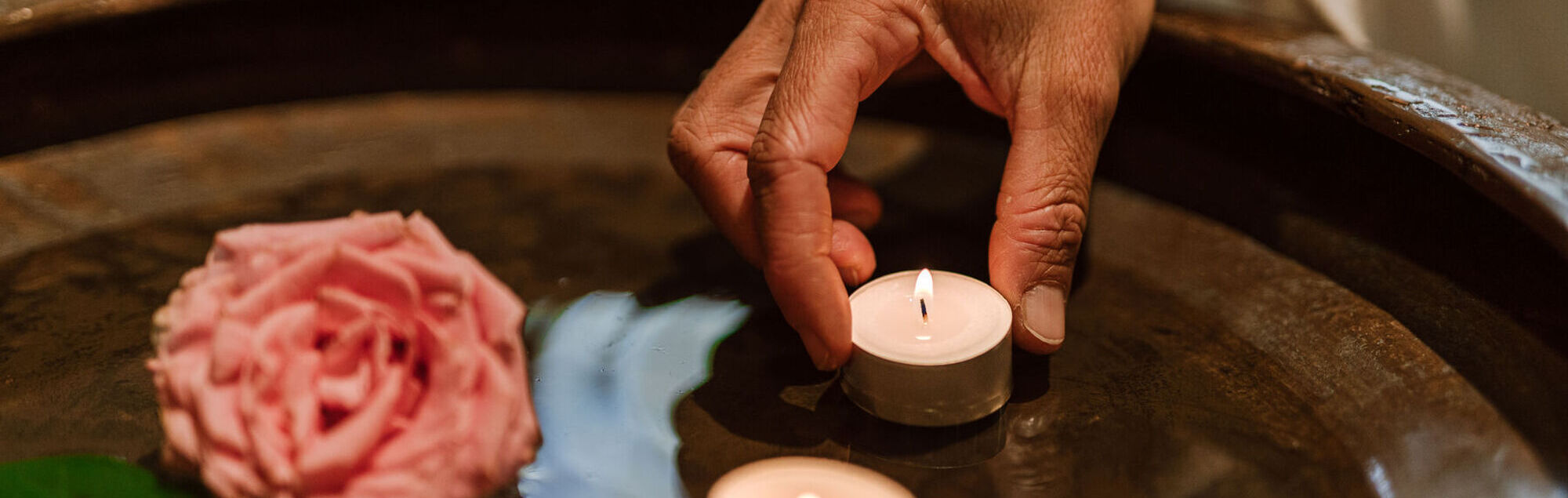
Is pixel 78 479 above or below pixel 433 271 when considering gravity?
below

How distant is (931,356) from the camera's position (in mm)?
559

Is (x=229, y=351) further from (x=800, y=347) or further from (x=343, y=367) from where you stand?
(x=800, y=347)

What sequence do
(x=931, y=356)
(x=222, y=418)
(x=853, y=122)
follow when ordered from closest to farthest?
(x=222, y=418), (x=931, y=356), (x=853, y=122)

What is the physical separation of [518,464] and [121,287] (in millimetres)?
407

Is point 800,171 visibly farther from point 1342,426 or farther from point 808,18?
point 1342,426

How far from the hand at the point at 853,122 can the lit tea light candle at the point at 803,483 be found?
3.5 inches

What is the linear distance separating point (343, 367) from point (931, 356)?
11.5 inches

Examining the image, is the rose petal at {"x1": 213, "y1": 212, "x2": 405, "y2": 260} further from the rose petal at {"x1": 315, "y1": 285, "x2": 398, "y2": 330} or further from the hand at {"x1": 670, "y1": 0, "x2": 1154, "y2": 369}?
the hand at {"x1": 670, "y1": 0, "x2": 1154, "y2": 369}

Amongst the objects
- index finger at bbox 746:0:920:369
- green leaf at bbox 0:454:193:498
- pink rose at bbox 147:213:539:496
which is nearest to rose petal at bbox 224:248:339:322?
pink rose at bbox 147:213:539:496

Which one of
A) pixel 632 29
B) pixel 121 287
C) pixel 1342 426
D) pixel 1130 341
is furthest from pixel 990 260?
pixel 121 287

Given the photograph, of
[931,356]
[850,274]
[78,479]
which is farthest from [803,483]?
[78,479]

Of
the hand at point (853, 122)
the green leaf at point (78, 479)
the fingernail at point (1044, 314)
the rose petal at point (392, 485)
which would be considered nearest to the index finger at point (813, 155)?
the hand at point (853, 122)

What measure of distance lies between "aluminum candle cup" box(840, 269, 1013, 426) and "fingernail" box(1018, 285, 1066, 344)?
2 centimetres

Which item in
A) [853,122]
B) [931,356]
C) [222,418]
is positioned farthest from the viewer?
[853,122]
